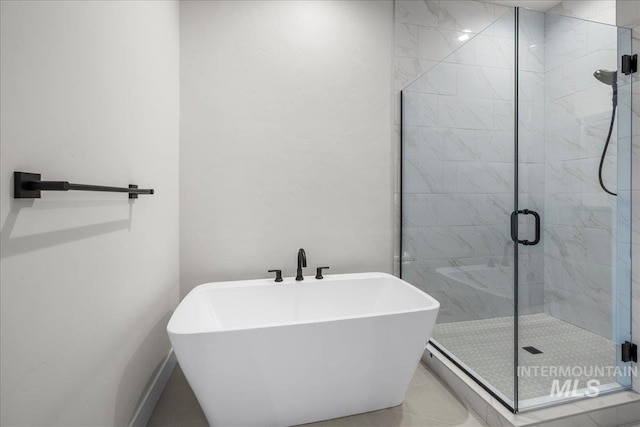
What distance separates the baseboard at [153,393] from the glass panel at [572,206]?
1.90m

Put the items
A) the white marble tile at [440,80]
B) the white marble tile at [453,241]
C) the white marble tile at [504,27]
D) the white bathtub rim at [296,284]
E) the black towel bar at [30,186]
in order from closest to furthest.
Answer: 1. the black towel bar at [30,186]
2. the white bathtub rim at [296,284]
3. the white marble tile at [504,27]
4. the white marble tile at [453,241]
5. the white marble tile at [440,80]

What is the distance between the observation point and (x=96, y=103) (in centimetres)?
108

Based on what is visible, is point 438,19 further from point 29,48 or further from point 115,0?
point 29,48

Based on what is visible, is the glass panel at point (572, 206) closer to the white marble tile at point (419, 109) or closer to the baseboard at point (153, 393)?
the white marble tile at point (419, 109)

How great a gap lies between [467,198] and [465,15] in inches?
66.1

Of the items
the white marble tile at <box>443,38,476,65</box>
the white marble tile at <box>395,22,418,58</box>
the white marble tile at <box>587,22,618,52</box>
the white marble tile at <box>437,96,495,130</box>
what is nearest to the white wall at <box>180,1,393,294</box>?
the white marble tile at <box>395,22,418,58</box>

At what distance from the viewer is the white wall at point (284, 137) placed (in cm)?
216

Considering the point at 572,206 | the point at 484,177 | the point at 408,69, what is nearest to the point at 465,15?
the point at 408,69

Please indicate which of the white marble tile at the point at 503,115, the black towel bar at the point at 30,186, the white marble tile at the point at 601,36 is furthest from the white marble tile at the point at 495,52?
the black towel bar at the point at 30,186

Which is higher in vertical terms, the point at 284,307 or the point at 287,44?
the point at 287,44

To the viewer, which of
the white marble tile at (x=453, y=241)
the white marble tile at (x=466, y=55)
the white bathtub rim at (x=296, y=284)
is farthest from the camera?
the white marble tile at (x=466, y=55)

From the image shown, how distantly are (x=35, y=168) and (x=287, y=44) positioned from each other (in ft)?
6.35

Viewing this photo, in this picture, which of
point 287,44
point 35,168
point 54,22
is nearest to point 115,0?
point 54,22

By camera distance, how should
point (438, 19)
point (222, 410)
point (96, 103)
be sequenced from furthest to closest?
point (438, 19) < point (222, 410) < point (96, 103)
